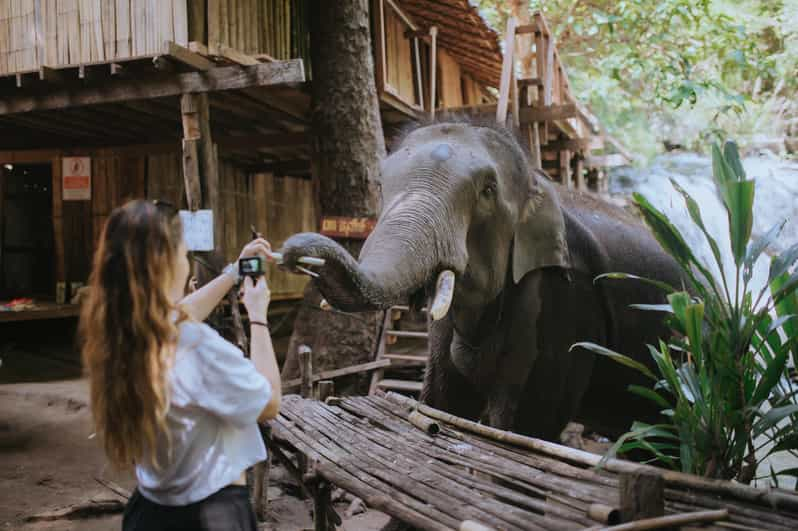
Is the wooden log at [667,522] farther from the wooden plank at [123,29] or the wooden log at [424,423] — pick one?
the wooden plank at [123,29]

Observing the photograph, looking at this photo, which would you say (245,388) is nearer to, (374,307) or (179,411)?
(179,411)

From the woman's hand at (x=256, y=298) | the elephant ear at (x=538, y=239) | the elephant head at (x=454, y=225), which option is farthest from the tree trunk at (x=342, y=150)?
the woman's hand at (x=256, y=298)

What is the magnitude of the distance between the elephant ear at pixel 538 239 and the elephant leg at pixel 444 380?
0.60 m

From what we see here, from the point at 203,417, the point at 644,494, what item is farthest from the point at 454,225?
the point at 203,417

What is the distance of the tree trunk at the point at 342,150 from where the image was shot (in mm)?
6695

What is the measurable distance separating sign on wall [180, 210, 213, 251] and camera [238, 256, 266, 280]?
396 cm

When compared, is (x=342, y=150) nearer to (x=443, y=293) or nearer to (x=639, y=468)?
(x=443, y=293)

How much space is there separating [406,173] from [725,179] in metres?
1.49

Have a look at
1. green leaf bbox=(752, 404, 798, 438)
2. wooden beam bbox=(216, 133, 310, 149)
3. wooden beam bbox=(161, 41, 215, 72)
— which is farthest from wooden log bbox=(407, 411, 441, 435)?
wooden beam bbox=(216, 133, 310, 149)

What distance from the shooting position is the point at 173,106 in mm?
6992

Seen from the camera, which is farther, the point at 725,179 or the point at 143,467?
the point at 725,179

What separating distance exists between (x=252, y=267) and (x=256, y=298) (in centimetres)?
9

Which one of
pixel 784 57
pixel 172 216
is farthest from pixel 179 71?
pixel 784 57

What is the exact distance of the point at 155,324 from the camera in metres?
1.75
